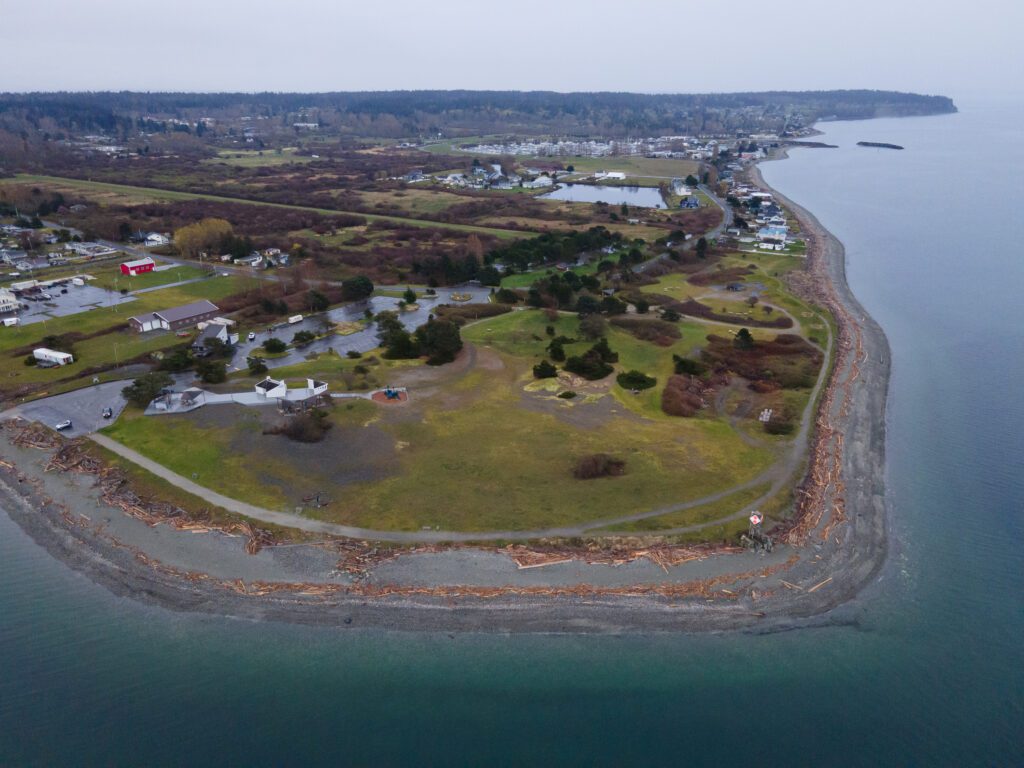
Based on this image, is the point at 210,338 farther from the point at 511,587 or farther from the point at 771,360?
the point at 771,360

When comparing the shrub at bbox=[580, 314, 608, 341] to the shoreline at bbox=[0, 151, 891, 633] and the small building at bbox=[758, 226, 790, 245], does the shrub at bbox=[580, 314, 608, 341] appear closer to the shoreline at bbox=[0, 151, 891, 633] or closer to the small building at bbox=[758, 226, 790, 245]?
the shoreline at bbox=[0, 151, 891, 633]

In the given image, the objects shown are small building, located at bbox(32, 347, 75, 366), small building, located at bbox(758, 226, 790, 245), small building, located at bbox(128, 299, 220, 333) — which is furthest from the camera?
small building, located at bbox(758, 226, 790, 245)

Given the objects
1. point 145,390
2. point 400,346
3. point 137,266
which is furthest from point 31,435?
point 137,266

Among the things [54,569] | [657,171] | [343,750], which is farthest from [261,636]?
[657,171]

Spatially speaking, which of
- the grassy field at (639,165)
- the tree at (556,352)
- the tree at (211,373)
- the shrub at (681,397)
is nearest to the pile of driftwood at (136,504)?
the tree at (211,373)

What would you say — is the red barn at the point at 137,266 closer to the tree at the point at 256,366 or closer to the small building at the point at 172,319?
the small building at the point at 172,319

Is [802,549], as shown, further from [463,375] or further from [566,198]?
[566,198]

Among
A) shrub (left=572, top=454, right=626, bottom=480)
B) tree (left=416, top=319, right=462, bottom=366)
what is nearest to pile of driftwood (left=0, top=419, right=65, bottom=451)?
tree (left=416, top=319, right=462, bottom=366)
